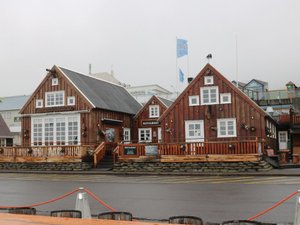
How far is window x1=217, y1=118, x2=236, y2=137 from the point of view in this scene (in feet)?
91.1

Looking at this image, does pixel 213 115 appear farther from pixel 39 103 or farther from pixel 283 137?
pixel 39 103

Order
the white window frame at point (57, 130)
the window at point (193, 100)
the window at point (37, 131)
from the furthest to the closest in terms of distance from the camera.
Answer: the window at point (37, 131) → the white window frame at point (57, 130) → the window at point (193, 100)

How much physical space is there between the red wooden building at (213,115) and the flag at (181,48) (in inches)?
353

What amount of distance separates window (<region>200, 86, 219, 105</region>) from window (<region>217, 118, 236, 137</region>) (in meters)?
1.45

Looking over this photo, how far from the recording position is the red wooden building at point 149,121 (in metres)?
38.0

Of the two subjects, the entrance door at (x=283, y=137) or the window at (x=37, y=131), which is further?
the entrance door at (x=283, y=137)

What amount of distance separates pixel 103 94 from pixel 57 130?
5.60m

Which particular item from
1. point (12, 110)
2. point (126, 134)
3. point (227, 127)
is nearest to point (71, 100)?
point (126, 134)

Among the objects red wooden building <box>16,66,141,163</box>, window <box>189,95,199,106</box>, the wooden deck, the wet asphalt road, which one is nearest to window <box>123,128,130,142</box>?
red wooden building <box>16,66,141,163</box>

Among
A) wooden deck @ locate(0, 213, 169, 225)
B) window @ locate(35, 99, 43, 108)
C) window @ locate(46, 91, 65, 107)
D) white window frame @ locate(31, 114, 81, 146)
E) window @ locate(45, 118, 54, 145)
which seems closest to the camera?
wooden deck @ locate(0, 213, 169, 225)

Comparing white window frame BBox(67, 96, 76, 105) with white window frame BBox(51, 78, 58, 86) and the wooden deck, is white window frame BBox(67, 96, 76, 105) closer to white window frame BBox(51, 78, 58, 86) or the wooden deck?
white window frame BBox(51, 78, 58, 86)

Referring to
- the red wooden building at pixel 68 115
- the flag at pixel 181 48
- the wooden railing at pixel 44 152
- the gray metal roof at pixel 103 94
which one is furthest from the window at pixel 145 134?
the wooden railing at pixel 44 152

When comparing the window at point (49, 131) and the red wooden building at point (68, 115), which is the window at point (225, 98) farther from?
the window at point (49, 131)

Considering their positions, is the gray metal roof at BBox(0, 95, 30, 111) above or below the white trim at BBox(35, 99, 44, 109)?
above
